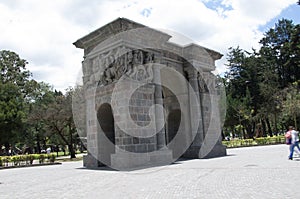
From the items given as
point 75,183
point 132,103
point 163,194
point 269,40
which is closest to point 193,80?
point 132,103

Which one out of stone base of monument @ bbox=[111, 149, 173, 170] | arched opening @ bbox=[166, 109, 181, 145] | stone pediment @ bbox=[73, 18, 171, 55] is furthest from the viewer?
arched opening @ bbox=[166, 109, 181, 145]

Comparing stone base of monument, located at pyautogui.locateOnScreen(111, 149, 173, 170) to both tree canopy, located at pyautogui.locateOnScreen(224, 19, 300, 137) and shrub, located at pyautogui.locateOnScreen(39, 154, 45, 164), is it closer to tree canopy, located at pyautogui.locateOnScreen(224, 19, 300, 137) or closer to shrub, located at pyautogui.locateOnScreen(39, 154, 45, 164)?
shrub, located at pyautogui.locateOnScreen(39, 154, 45, 164)

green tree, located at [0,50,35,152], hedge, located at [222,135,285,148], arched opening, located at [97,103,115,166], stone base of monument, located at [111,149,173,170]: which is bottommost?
hedge, located at [222,135,285,148]

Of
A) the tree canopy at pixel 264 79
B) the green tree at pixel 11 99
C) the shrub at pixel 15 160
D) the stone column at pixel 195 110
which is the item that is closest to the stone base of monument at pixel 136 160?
the stone column at pixel 195 110

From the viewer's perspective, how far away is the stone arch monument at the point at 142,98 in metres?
11.9

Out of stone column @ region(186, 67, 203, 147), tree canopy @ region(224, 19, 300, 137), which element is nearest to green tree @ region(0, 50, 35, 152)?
stone column @ region(186, 67, 203, 147)

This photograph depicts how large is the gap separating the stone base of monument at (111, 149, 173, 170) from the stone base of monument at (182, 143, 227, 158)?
2.94m

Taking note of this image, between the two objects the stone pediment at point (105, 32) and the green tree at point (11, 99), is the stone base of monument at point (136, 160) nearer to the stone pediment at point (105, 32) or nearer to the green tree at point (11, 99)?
the stone pediment at point (105, 32)

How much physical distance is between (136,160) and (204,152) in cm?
477

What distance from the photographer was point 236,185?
6.52m

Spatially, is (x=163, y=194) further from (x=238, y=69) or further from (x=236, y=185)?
(x=238, y=69)

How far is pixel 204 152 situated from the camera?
1488 centimetres

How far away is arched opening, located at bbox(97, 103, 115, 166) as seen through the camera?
13.0m

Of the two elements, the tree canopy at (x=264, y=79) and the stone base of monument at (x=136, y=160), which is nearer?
the stone base of monument at (x=136, y=160)
